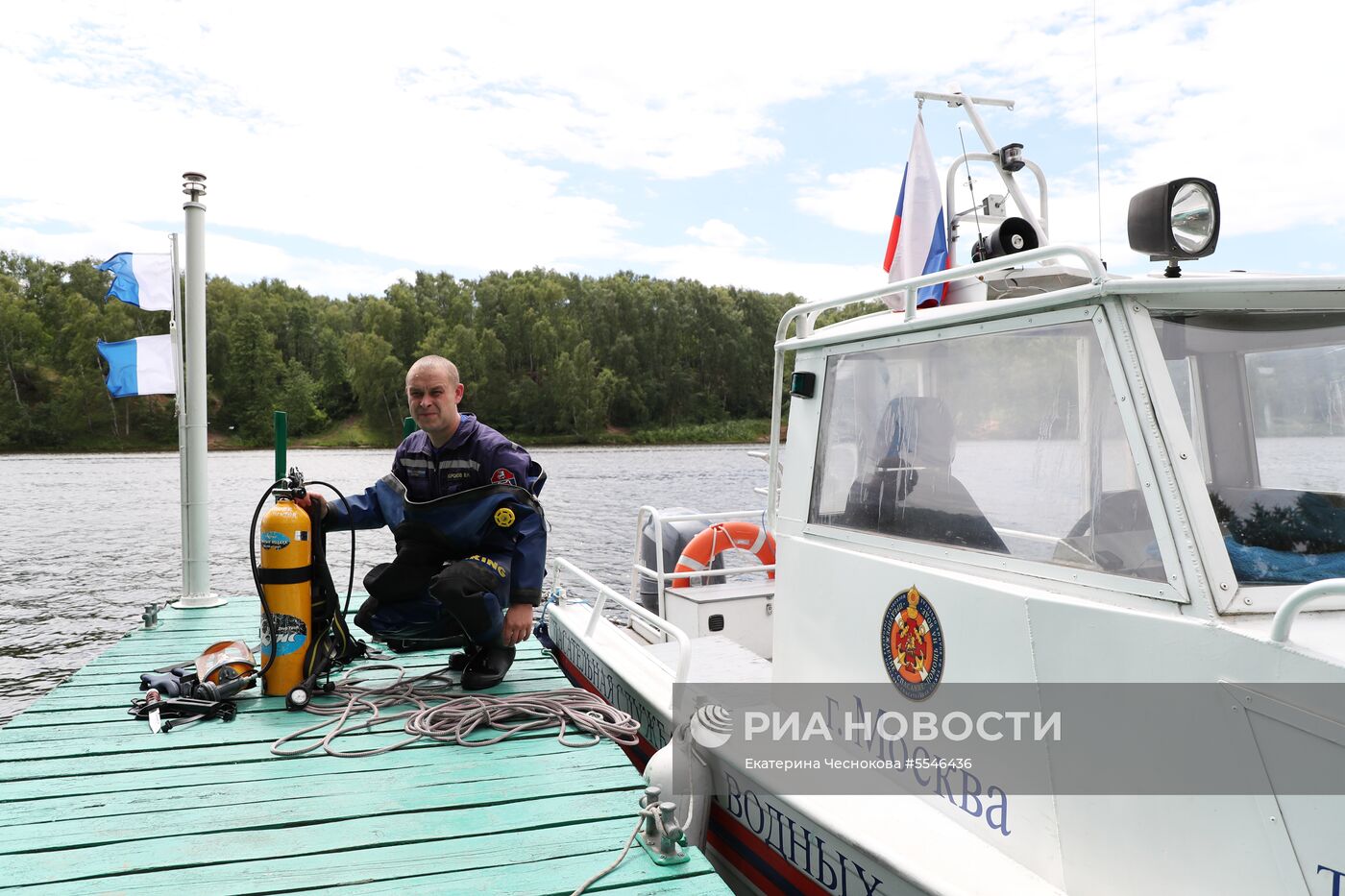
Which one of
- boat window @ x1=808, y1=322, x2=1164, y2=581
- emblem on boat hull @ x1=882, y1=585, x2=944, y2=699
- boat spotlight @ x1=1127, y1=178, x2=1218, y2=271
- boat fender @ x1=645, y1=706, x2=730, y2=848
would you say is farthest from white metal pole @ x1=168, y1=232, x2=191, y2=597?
boat spotlight @ x1=1127, y1=178, x2=1218, y2=271

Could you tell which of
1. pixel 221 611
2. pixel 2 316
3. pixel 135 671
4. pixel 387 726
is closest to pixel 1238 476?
pixel 387 726

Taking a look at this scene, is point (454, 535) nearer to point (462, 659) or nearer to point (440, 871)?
point (462, 659)

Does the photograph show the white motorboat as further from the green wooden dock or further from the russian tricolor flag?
the russian tricolor flag

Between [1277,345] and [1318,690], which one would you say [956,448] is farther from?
[1318,690]

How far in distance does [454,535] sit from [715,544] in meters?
2.32

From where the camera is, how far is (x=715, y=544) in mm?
6082

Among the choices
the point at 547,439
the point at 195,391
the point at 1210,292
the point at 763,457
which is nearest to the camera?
the point at 1210,292

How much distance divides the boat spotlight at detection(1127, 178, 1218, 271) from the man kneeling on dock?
8.93 feet

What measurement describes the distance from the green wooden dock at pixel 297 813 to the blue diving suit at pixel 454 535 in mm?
621

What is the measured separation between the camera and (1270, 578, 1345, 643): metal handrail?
1.70 metres

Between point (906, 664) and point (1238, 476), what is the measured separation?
3.78 ft

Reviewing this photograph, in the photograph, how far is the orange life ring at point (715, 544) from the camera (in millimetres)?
6051

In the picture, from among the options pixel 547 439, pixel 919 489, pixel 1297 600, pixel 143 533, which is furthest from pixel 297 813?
pixel 547 439

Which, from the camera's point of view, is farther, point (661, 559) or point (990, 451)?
point (661, 559)
